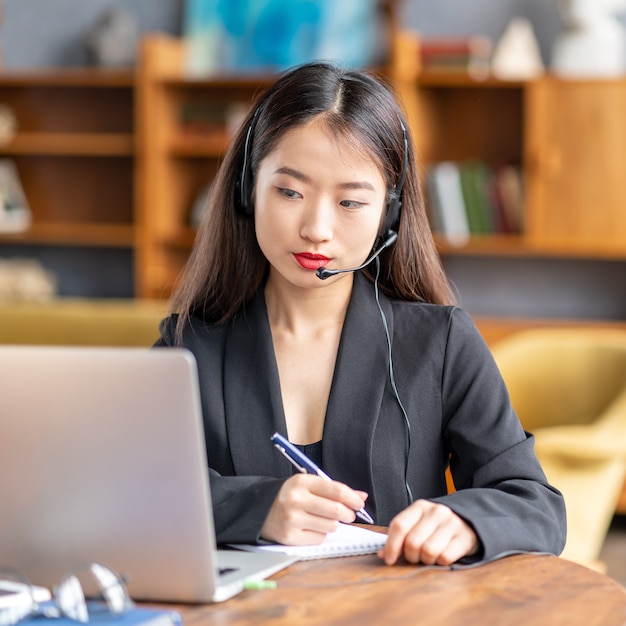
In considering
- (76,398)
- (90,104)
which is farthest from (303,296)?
(90,104)

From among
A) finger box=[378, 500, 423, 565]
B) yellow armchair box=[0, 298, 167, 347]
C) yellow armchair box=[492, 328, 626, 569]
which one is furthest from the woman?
yellow armchair box=[0, 298, 167, 347]

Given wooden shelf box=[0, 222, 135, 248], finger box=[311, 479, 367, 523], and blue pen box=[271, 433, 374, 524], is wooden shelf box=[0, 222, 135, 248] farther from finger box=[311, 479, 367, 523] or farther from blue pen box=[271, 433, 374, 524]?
finger box=[311, 479, 367, 523]

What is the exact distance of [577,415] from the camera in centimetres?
314

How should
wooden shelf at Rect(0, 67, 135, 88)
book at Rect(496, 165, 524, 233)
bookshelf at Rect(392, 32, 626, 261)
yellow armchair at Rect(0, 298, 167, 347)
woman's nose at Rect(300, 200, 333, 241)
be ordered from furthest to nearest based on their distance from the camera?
wooden shelf at Rect(0, 67, 135, 88) → book at Rect(496, 165, 524, 233) → bookshelf at Rect(392, 32, 626, 261) → yellow armchair at Rect(0, 298, 167, 347) → woman's nose at Rect(300, 200, 333, 241)

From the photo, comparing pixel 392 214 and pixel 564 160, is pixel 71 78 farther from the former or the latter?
pixel 392 214

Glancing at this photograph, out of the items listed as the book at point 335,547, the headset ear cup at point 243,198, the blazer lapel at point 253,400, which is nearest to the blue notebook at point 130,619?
the book at point 335,547

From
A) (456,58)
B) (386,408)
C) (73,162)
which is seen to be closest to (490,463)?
(386,408)

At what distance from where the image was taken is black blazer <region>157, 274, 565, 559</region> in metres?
1.45

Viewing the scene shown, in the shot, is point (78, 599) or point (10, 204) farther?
point (10, 204)

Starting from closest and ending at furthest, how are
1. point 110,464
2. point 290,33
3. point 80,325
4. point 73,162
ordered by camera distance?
point 110,464, point 80,325, point 290,33, point 73,162

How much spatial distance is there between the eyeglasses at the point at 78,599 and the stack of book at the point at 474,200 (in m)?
3.47

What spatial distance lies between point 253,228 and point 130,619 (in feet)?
2.50

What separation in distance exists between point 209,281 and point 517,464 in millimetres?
528

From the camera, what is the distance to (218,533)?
1.26 m
